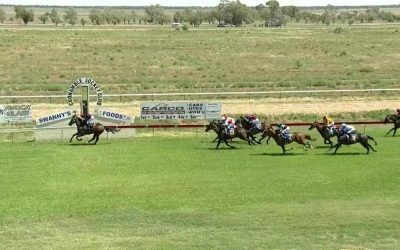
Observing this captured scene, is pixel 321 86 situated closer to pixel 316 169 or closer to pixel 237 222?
pixel 316 169

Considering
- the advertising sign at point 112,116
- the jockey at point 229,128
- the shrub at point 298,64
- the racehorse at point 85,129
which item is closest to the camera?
the jockey at point 229,128

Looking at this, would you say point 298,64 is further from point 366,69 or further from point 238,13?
point 238,13

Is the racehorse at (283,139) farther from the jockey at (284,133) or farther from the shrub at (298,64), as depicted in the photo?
the shrub at (298,64)

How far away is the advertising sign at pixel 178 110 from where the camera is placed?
34125 millimetres

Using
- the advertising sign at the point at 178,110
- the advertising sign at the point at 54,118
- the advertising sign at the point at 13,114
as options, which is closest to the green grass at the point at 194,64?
the advertising sign at the point at 13,114

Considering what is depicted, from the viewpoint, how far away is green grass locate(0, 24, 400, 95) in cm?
5256

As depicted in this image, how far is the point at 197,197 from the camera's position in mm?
19750

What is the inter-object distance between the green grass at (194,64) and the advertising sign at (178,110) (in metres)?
14.0

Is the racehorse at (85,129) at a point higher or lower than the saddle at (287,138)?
lower

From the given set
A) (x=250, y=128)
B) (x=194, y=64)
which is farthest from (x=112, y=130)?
(x=194, y=64)

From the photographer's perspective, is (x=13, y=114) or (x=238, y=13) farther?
(x=238, y=13)

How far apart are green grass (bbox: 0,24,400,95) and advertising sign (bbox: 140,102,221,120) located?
46.1 feet

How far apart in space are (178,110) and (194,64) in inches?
1359

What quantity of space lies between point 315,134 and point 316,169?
30.1 feet
